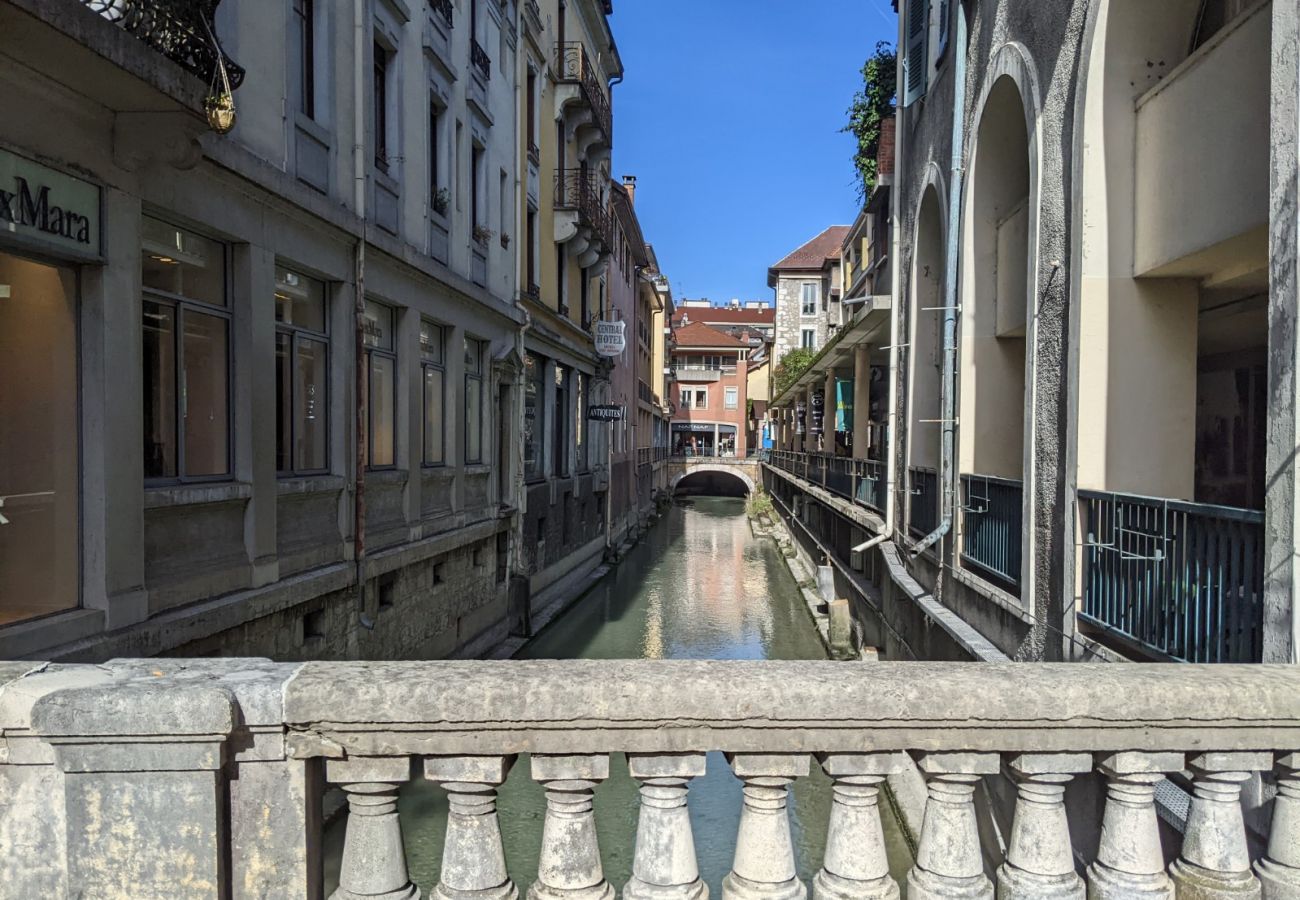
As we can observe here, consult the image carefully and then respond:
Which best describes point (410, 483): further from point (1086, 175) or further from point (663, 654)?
point (1086, 175)

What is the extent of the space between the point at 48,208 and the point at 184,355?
1881 millimetres

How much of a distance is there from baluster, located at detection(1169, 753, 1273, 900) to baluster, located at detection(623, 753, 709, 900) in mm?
1236

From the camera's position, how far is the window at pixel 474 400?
14.8 m

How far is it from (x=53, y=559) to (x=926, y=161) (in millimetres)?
10372

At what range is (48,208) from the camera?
5.44m

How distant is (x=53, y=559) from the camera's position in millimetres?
5871

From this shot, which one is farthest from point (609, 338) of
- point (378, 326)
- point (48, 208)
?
point (48, 208)

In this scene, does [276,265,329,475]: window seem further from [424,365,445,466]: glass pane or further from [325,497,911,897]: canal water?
[325,497,911,897]: canal water

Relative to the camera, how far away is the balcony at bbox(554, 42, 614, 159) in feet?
68.7

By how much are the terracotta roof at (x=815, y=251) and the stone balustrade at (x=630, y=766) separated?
55.6 m

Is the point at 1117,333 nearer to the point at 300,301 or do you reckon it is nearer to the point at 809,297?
the point at 300,301

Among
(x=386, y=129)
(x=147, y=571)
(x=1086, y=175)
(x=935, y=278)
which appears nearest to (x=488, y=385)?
(x=386, y=129)

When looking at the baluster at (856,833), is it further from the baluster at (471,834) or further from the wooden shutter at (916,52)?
the wooden shutter at (916,52)

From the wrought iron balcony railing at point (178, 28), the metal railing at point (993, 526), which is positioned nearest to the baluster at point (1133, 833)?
the metal railing at point (993, 526)
